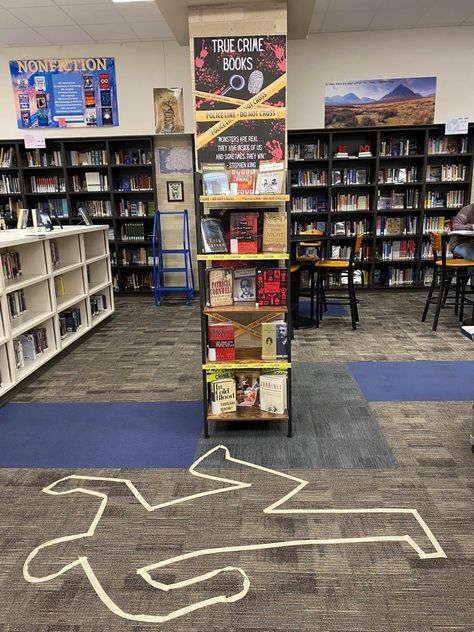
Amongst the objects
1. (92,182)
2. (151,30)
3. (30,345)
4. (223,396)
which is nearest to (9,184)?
(92,182)

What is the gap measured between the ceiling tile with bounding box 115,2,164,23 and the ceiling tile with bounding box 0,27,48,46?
4.81 ft

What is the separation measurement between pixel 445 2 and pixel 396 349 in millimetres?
4511

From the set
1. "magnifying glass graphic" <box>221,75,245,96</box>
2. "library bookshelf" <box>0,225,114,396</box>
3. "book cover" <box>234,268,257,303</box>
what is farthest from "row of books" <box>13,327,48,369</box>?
"magnifying glass graphic" <box>221,75,245,96</box>

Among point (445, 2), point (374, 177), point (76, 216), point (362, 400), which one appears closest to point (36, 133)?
point (76, 216)

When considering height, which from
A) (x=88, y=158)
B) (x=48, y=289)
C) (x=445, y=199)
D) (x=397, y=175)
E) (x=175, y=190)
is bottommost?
(x=48, y=289)

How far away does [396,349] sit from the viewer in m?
4.80

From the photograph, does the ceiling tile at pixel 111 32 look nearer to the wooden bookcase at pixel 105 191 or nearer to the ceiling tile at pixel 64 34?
the ceiling tile at pixel 64 34

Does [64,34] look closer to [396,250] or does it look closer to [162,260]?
[162,260]

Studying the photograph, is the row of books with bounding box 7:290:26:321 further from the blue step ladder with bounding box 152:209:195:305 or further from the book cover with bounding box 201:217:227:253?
the blue step ladder with bounding box 152:209:195:305

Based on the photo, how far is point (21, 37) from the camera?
6793mm

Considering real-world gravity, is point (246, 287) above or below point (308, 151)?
below

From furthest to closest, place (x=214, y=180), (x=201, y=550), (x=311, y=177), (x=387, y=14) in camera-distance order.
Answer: (x=311, y=177) < (x=387, y=14) < (x=214, y=180) < (x=201, y=550)

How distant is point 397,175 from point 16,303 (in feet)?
18.9

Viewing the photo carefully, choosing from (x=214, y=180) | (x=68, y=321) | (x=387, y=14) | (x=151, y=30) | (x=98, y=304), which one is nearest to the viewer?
(x=214, y=180)
